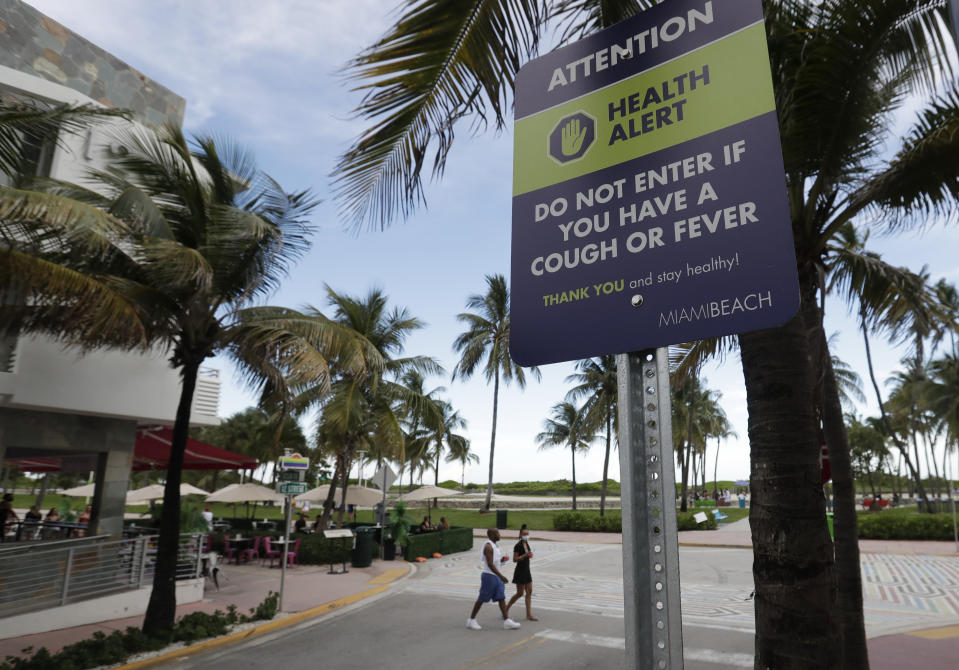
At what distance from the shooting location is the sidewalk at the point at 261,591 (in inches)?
380

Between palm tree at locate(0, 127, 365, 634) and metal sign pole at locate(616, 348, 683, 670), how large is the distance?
26.9 feet

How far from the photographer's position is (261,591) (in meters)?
14.3

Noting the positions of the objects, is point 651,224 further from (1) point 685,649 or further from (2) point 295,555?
(2) point 295,555

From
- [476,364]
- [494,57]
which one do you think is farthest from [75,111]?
[476,364]

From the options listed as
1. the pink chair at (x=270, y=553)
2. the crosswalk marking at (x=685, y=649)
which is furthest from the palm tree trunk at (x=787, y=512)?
the pink chair at (x=270, y=553)

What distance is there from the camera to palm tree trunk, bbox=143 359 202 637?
31.6 ft

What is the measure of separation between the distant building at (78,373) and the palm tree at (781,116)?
9.38 metres

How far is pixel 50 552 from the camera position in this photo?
10312 millimetres

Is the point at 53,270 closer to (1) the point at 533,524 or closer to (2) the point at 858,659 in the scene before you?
(2) the point at 858,659

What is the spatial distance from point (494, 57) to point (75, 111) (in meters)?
4.48

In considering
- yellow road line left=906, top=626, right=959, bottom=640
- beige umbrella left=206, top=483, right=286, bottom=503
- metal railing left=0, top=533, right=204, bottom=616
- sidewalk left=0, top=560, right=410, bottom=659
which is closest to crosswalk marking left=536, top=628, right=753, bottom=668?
yellow road line left=906, top=626, right=959, bottom=640

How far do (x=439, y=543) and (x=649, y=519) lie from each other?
2236cm

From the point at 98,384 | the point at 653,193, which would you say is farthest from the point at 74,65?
the point at 653,193

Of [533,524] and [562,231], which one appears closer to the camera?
[562,231]
